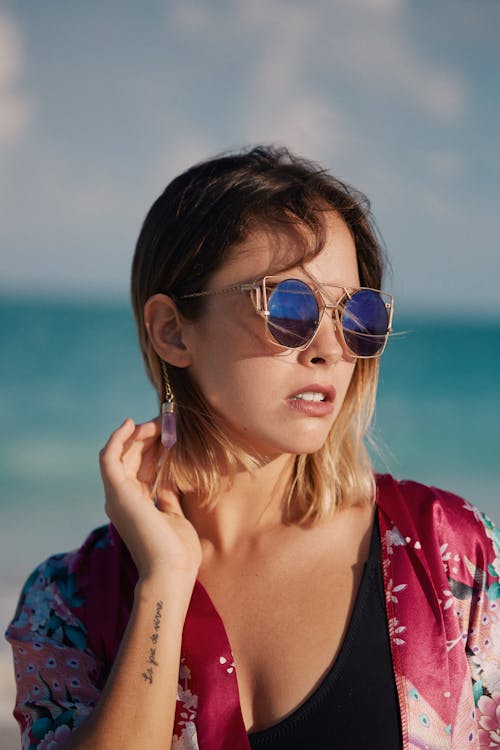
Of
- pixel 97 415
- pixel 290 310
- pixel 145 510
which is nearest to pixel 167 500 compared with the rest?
pixel 145 510

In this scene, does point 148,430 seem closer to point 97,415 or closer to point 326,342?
point 326,342

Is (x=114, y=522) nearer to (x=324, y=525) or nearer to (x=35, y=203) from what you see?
(x=324, y=525)

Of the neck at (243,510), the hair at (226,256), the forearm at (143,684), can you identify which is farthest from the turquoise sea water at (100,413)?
the forearm at (143,684)

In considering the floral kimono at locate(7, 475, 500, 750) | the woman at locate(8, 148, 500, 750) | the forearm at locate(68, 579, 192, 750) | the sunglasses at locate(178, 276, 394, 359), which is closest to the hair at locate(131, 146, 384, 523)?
the woman at locate(8, 148, 500, 750)

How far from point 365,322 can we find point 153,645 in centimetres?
112

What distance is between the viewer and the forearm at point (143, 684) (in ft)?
7.66

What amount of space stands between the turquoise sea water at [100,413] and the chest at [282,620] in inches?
20.7

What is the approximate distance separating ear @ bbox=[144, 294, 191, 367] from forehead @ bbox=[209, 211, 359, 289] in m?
0.23

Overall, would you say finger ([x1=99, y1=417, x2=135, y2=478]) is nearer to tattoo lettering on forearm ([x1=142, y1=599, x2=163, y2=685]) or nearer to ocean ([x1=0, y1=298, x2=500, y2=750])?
tattoo lettering on forearm ([x1=142, y1=599, x2=163, y2=685])

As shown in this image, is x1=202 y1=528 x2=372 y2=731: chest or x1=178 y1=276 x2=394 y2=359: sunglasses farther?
x1=178 y1=276 x2=394 y2=359: sunglasses

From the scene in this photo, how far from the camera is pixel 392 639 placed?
244 cm

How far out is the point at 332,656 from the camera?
247 cm

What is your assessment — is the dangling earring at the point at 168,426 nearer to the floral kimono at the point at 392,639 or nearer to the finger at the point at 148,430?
the finger at the point at 148,430

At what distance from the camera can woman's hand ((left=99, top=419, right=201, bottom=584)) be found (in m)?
2.61
